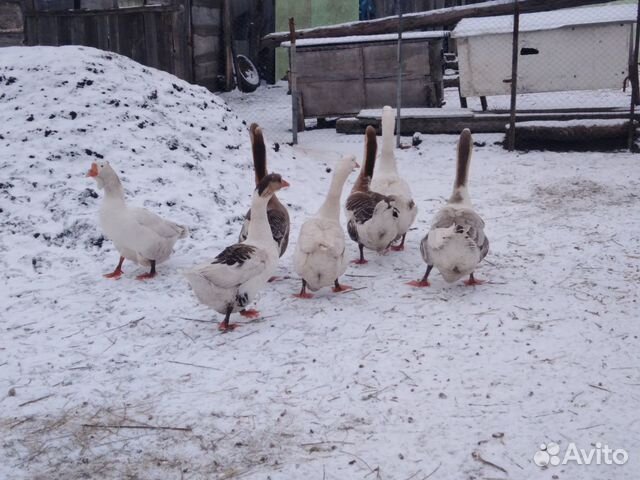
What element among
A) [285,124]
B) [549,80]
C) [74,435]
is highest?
[549,80]

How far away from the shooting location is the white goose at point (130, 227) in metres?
5.97

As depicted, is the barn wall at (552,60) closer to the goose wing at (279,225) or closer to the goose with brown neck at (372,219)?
the goose with brown neck at (372,219)

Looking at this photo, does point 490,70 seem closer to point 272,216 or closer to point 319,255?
point 272,216

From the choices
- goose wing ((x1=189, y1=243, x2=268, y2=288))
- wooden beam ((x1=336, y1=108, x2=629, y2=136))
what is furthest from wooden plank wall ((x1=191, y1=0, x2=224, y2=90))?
goose wing ((x1=189, y1=243, x2=268, y2=288))

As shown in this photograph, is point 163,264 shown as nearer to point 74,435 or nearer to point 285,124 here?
point 74,435

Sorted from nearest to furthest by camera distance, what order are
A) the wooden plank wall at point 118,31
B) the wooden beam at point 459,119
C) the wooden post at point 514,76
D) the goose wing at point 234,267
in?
the goose wing at point 234,267 → the wooden post at point 514,76 → the wooden plank wall at point 118,31 → the wooden beam at point 459,119

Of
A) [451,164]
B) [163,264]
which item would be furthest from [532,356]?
[451,164]

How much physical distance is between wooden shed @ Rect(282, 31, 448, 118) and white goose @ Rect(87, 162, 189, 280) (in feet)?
29.7

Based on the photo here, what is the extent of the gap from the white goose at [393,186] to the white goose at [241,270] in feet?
5.89

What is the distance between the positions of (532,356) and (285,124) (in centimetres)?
1148

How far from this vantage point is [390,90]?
14.3m

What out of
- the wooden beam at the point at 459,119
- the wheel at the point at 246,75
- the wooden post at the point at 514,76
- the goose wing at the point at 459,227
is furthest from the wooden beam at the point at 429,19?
the goose wing at the point at 459,227

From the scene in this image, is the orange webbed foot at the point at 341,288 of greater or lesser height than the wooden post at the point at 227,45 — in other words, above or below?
below

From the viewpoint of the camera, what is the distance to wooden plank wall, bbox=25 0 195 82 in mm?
12297
